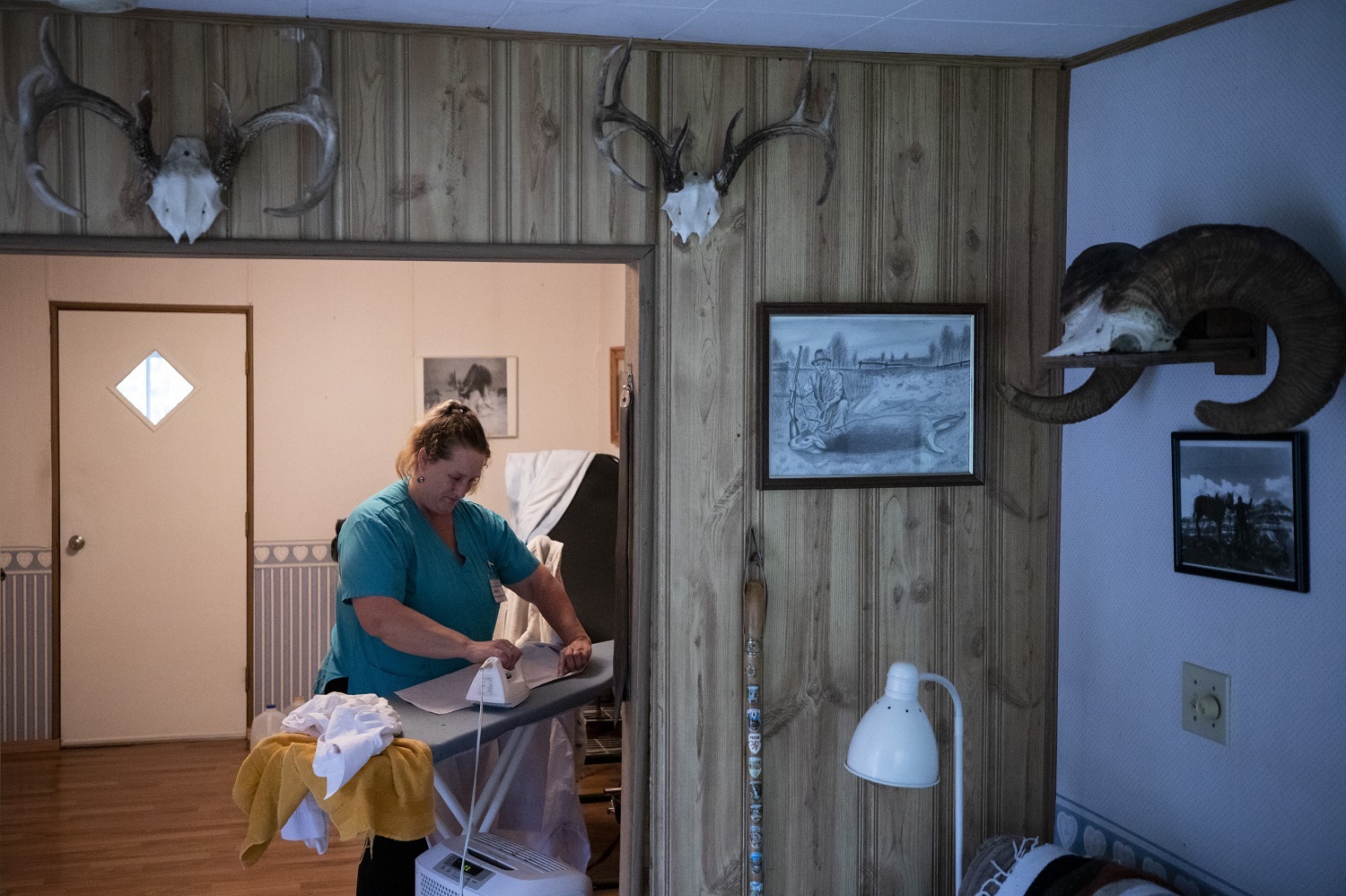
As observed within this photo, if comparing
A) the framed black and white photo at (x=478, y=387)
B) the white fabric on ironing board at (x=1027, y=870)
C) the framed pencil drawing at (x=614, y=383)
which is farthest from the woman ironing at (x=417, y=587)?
the framed black and white photo at (x=478, y=387)

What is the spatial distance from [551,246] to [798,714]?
1294 mm

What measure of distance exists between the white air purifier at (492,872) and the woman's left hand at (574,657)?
466 mm

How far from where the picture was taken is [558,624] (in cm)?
342

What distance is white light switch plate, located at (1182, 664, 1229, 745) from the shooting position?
2.51 m

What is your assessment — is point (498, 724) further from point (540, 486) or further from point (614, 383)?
point (614, 383)

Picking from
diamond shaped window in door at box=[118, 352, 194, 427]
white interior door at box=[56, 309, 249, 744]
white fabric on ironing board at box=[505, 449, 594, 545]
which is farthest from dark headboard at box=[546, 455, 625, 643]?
diamond shaped window in door at box=[118, 352, 194, 427]

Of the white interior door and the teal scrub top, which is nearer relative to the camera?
the teal scrub top

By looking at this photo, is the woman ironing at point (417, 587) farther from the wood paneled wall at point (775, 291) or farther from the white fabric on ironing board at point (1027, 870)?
the white fabric on ironing board at point (1027, 870)

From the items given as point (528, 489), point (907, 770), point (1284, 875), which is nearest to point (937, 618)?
point (907, 770)

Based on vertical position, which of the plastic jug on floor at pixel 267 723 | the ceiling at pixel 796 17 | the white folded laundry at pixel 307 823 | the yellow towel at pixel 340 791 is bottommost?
the plastic jug on floor at pixel 267 723

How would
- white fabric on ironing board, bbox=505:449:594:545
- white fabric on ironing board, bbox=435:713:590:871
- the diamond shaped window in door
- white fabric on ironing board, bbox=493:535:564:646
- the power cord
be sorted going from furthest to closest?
the diamond shaped window in door, white fabric on ironing board, bbox=505:449:594:545, white fabric on ironing board, bbox=493:535:564:646, white fabric on ironing board, bbox=435:713:590:871, the power cord

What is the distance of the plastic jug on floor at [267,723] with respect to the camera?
507 cm

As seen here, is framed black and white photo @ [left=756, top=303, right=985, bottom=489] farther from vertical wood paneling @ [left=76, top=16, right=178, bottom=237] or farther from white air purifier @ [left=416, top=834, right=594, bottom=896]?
vertical wood paneling @ [left=76, top=16, right=178, bottom=237]

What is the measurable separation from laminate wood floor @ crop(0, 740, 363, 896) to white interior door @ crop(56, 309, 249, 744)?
0.23 meters
